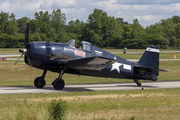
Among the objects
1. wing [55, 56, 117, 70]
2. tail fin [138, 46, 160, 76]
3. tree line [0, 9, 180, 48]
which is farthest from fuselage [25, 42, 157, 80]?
tree line [0, 9, 180, 48]

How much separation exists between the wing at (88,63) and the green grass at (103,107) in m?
2.56

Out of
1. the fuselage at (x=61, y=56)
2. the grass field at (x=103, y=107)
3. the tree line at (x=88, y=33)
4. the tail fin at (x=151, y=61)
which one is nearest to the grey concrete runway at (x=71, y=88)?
the fuselage at (x=61, y=56)

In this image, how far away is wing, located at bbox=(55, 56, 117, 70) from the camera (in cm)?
1636

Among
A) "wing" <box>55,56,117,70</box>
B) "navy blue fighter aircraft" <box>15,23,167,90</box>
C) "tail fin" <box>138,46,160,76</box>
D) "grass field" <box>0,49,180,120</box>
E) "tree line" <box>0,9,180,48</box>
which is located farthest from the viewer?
"tree line" <box>0,9,180,48</box>

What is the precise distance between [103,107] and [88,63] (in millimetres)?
5512

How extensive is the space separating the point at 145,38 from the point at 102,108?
4269 inches

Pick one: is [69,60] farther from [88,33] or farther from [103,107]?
[88,33]

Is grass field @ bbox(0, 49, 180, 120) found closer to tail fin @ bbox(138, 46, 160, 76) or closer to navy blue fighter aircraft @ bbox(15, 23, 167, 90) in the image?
navy blue fighter aircraft @ bbox(15, 23, 167, 90)

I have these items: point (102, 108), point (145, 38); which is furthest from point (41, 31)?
point (102, 108)

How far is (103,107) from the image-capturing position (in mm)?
11812

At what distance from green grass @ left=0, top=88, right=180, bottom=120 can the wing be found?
2.56m

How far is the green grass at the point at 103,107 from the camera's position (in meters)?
9.87

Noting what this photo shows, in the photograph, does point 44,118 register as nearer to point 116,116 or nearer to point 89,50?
point 116,116

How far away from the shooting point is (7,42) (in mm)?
98125
